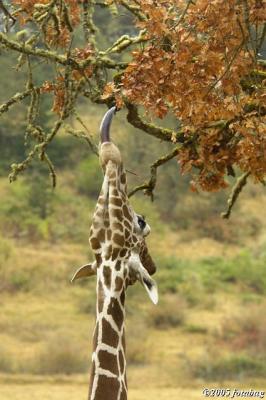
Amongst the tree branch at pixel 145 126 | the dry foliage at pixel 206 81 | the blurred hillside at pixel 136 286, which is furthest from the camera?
the blurred hillside at pixel 136 286

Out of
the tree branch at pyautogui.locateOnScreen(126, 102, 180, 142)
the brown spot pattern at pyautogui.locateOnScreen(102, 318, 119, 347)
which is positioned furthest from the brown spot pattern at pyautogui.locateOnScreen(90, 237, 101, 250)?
the tree branch at pyautogui.locateOnScreen(126, 102, 180, 142)

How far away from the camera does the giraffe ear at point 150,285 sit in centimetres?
416

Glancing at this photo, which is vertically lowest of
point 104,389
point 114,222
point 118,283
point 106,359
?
point 104,389

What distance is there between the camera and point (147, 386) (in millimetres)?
16094

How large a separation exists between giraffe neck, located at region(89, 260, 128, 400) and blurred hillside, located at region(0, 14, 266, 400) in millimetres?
6470

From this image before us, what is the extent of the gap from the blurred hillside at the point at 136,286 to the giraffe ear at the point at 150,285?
655 centimetres

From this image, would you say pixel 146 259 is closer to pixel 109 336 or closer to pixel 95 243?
pixel 95 243

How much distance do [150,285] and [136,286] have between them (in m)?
18.2

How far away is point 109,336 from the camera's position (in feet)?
14.5

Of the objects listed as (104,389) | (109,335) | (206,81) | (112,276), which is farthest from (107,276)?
(206,81)

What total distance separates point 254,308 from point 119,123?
14885 millimetres

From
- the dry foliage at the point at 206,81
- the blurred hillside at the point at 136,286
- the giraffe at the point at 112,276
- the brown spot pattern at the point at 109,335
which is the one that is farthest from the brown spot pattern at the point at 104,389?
the blurred hillside at the point at 136,286

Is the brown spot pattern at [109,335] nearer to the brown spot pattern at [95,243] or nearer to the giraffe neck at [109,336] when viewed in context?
the giraffe neck at [109,336]

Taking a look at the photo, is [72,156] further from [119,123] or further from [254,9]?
[254,9]
